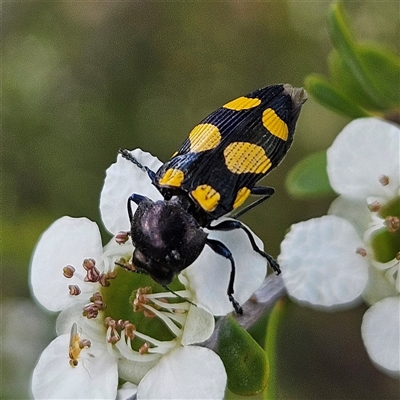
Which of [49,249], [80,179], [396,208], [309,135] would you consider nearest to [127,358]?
[49,249]

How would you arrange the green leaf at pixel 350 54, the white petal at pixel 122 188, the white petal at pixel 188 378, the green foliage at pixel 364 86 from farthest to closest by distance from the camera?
the green foliage at pixel 364 86, the green leaf at pixel 350 54, the white petal at pixel 122 188, the white petal at pixel 188 378

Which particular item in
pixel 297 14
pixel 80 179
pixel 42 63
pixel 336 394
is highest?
pixel 42 63

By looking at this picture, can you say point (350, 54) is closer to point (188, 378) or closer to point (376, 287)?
point (376, 287)

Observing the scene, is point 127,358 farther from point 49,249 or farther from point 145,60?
point 145,60

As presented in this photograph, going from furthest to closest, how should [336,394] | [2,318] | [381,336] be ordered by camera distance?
[336,394]
[2,318]
[381,336]

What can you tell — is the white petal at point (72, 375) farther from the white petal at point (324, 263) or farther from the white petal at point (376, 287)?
the white petal at point (376, 287)

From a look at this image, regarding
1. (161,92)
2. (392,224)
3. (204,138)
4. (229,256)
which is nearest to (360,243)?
(392,224)

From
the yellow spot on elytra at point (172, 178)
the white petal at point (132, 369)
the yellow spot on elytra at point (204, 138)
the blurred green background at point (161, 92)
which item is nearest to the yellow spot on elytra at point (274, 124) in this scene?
the yellow spot on elytra at point (204, 138)
